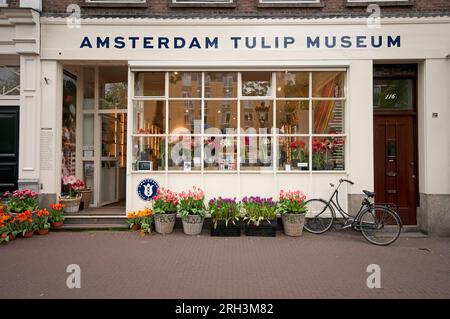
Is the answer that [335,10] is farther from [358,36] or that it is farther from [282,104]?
[282,104]

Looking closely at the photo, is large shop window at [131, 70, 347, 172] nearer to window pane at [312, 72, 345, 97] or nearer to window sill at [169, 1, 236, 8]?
window pane at [312, 72, 345, 97]

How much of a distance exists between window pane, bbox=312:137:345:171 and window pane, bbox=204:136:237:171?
2.11 metres

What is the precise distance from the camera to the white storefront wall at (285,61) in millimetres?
8148

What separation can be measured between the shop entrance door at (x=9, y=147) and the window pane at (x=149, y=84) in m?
3.36

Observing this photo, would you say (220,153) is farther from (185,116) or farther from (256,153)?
(185,116)

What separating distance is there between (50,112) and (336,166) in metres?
7.50

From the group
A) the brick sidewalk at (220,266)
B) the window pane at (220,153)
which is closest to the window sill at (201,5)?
the window pane at (220,153)

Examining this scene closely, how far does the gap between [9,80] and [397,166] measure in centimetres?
1074

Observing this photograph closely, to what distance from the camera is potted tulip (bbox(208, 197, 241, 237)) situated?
7.64 m

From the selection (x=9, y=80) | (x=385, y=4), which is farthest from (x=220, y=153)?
(x=9, y=80)

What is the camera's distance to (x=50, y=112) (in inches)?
332

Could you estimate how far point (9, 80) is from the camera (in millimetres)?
9102

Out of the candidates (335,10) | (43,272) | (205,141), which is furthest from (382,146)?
(43,272)
